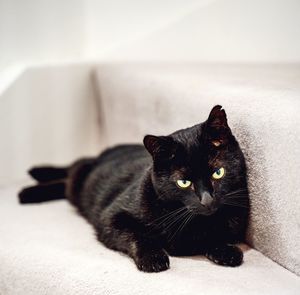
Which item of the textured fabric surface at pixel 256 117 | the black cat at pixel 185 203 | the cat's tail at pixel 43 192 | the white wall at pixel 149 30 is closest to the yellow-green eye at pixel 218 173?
the black cat at pixel 185 203

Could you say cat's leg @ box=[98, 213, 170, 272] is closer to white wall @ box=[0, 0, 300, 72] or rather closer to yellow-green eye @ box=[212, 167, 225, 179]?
yellow-green eye @ box=[212, 167, 225, 179]

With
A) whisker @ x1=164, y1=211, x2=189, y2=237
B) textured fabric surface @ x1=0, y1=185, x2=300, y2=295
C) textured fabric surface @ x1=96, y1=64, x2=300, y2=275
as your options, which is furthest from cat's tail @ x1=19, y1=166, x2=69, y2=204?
whisker @ x1=164, y1=211, x2=189, y2=237

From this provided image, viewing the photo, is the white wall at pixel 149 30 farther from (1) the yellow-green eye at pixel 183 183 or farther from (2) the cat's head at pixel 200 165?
(1) the yellow-green eye at pixel 183 183

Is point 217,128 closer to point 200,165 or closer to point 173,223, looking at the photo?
point 200,165

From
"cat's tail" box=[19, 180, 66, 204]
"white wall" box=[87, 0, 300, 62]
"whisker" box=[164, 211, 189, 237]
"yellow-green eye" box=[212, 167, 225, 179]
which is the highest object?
"white wall" box=[87, 0, 300, 62]

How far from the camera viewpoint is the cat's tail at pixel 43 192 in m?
1.85

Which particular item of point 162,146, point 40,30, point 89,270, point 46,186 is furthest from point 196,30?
point 89,270

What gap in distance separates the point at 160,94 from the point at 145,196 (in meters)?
0.53

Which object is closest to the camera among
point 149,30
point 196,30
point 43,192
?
point 43,192

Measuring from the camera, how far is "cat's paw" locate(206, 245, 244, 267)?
4.13 ft

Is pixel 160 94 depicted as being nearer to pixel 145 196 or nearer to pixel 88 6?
pixel 145 196

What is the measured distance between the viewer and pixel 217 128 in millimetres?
1283

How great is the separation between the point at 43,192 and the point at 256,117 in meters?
0.92

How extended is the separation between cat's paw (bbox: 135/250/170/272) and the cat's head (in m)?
0.14
